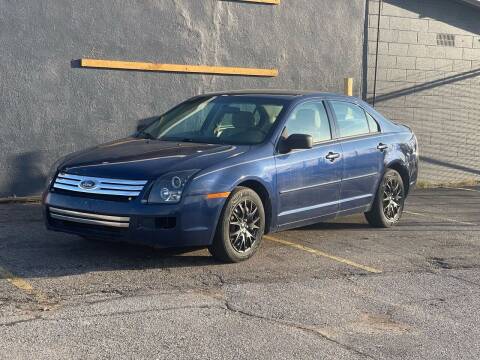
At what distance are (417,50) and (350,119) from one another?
568cm

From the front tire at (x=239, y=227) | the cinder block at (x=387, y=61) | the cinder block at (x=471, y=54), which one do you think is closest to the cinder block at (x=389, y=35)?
the cinder block at (x=387, y=61)

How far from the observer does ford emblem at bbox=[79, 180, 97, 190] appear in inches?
273

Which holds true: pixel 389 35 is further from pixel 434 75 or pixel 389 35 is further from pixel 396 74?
pixel 434 75

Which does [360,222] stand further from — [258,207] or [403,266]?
[258,207]

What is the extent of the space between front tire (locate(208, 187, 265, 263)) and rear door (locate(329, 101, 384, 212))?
1.45 m

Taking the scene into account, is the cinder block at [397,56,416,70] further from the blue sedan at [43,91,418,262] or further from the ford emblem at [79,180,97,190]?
the ford emblem at [79,180,97,190]

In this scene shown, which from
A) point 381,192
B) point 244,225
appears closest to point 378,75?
point 381,192

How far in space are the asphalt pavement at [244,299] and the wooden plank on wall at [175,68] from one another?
306 centimetres

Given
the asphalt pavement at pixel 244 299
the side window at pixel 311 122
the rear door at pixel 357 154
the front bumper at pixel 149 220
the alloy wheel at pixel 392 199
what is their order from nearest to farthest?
the asphalt pavement at pixel 244 299 < the front bumper at pixel 149 220 < the side window at pixel 311 122 < the rear door at pixel 357 154 < the alloy wheel at pixel 392 199

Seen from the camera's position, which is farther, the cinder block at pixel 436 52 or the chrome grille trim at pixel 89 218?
the cinder block at pixel 436 52

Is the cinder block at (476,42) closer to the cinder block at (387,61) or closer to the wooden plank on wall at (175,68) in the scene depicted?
the cinder block at (387,61)

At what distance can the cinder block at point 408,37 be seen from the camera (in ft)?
45.5

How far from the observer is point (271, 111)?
26.6 ft

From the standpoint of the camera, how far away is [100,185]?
6.91m
